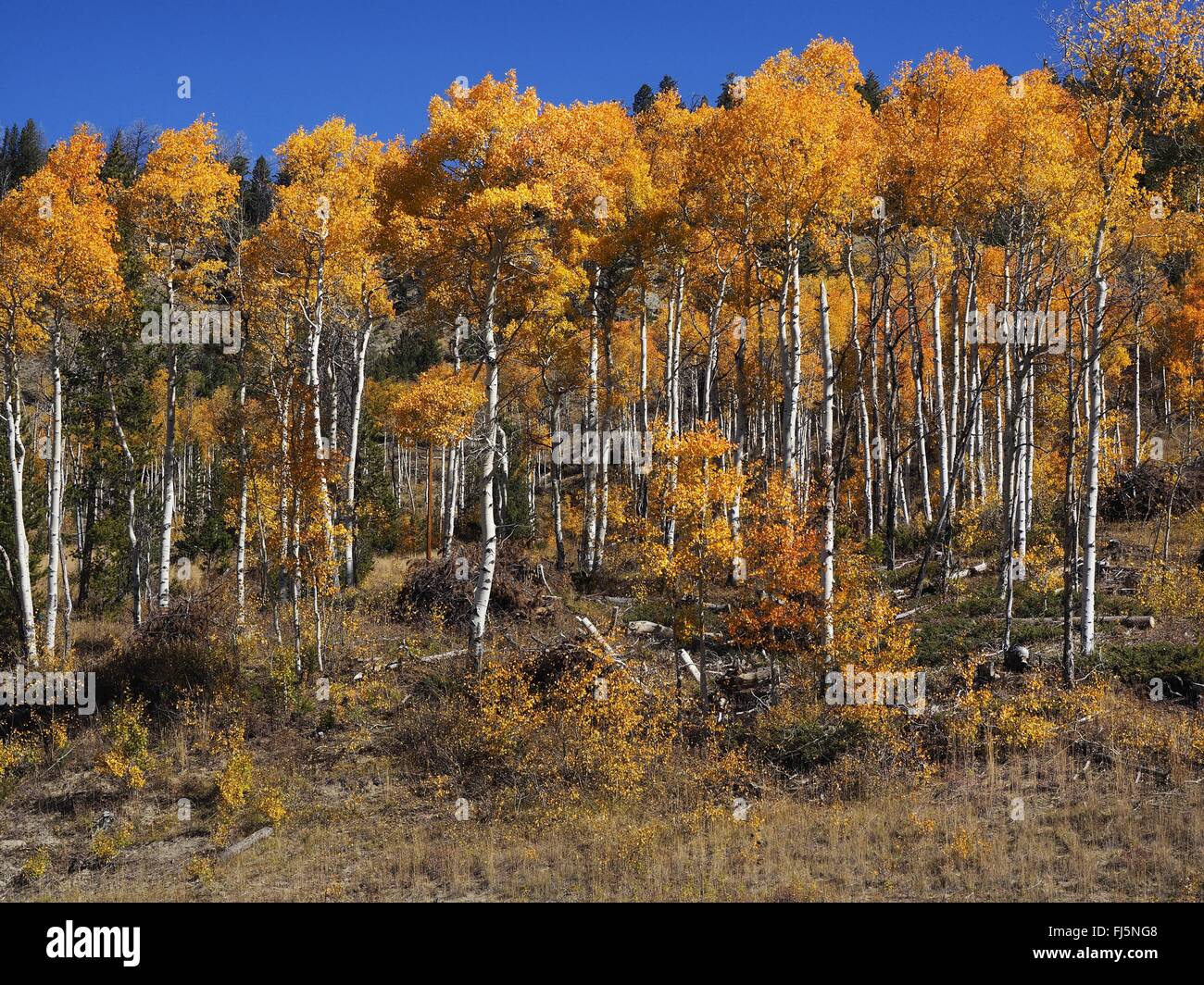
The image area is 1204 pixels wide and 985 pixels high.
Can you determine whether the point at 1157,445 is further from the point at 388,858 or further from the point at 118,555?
the point at 118,555

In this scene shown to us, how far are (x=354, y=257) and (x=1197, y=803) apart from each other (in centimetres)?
1916

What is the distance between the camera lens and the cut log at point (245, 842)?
12.0 metres

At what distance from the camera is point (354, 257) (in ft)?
70.4

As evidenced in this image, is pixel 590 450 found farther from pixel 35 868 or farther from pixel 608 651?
pixel 35 868

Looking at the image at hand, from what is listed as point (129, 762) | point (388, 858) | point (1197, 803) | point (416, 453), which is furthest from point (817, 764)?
point (416, 453)

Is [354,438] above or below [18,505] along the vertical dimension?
above

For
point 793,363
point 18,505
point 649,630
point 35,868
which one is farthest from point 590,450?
point 35,868

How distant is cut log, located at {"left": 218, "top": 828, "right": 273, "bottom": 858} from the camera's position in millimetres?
12039

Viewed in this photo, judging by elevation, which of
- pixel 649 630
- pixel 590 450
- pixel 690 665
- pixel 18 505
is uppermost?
pixel 590 450

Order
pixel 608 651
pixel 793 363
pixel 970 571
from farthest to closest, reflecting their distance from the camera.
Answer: pixel 970 571
pixel 793 363
pixel 608 651

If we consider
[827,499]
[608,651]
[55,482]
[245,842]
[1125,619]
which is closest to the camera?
[245,842]

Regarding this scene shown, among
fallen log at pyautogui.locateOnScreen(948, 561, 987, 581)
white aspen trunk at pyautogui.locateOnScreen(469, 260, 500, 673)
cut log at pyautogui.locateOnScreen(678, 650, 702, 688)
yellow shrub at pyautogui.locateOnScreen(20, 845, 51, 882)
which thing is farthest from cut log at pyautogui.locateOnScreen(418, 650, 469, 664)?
fallen log at pyautogui.locateOnScreen(948, 561, 987, 581)

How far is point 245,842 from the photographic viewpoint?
12266 millimetres

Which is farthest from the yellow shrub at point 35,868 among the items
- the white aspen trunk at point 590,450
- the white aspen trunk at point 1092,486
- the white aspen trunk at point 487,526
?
the white aspen trunk at point 1092,486
